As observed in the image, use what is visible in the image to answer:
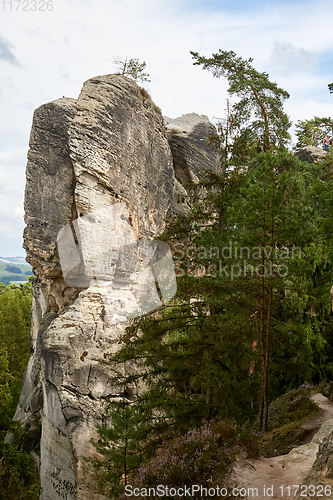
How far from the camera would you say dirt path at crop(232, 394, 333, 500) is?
673 centimetres

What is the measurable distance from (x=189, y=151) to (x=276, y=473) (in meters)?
18.9

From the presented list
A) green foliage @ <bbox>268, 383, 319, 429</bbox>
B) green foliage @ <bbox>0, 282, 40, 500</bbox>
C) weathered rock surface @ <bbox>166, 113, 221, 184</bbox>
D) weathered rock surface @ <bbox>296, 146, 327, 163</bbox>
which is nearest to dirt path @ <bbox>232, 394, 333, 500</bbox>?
green foliage @ <bbox>268, 383, 319, 429</bbox>

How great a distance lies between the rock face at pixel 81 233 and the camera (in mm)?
14562

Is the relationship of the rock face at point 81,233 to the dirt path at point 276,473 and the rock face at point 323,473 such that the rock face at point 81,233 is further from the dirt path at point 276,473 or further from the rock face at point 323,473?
the rock face at point 323,473

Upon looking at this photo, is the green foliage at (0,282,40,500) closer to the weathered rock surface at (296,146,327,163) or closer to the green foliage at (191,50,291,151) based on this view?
the green foliage at (191,50,291,151)

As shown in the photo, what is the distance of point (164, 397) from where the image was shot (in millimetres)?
9992

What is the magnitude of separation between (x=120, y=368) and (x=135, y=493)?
769 centimetres

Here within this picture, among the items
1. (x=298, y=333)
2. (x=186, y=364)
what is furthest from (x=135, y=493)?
(x=298, y=333)

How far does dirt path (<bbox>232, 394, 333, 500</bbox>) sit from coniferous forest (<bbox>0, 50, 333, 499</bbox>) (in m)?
0.31

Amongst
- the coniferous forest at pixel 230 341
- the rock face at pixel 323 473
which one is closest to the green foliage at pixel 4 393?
the coniferous forest at pixel 230 341

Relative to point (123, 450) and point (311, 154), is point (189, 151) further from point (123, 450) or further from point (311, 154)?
point (123, 450)

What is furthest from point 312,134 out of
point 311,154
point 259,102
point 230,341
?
point 230,341

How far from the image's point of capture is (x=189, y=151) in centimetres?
2378

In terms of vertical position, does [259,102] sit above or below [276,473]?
above
